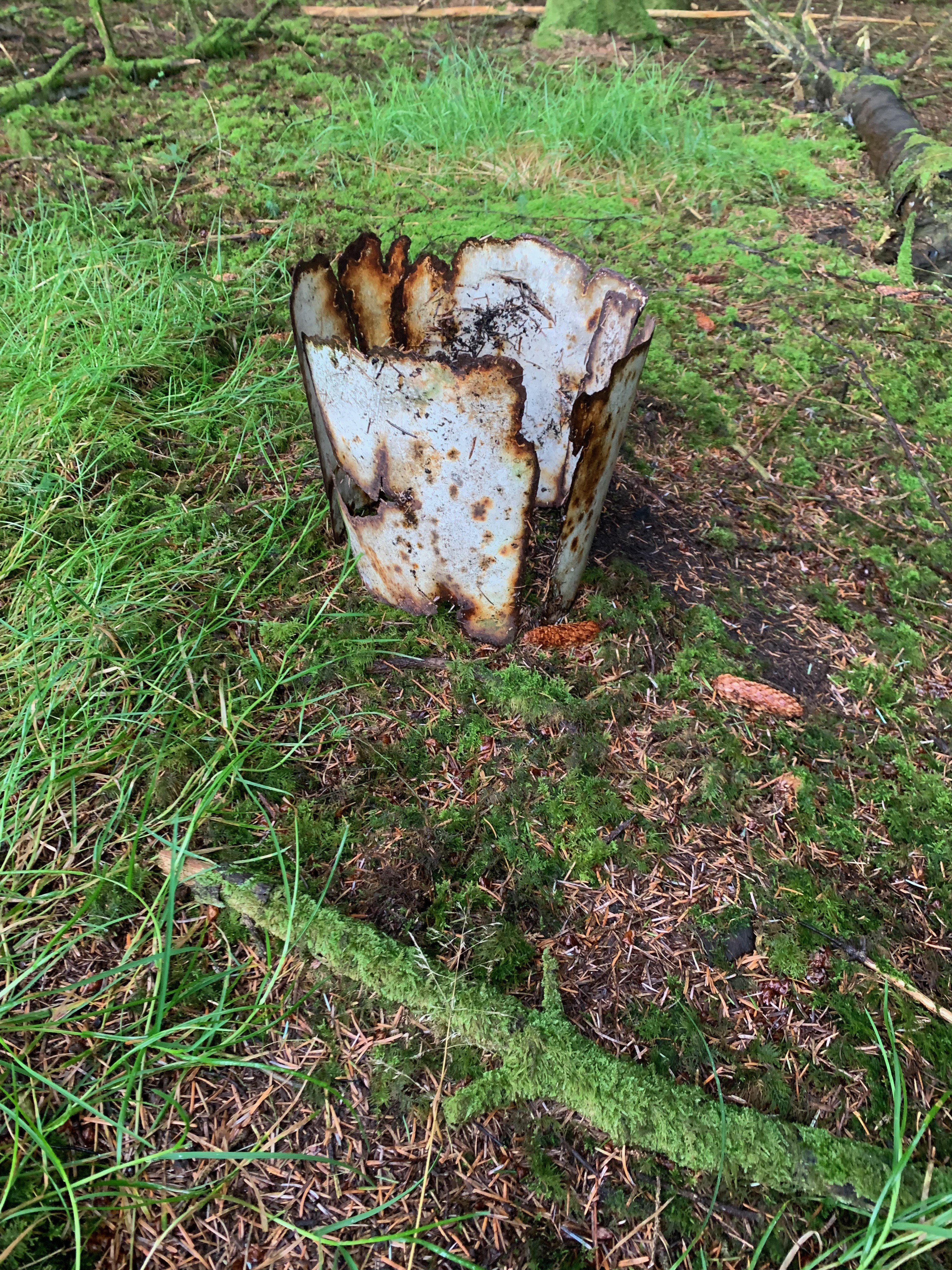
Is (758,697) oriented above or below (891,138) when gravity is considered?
below

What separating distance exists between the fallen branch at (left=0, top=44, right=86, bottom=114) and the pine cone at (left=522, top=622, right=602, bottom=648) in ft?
15.3

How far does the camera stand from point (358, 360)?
154 cm

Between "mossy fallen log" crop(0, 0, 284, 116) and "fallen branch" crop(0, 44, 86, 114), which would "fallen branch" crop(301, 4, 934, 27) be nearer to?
"mossy fallen log" crop(0, 0, 284, 116)

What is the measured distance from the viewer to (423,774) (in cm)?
171

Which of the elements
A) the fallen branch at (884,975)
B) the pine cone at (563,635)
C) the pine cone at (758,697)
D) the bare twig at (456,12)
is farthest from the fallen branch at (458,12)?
the fallen branch at (884,975)

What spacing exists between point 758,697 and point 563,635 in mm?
554

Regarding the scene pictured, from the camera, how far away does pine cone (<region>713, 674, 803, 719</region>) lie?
6.19 ft

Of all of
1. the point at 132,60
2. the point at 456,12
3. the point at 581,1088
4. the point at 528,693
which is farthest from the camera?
the point at 456,12

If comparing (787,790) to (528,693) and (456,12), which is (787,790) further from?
(456,12)

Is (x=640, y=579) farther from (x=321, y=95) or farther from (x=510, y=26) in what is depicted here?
(x=510, y=26)

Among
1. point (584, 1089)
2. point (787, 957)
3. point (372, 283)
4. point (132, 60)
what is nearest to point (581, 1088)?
point (584, 1089)

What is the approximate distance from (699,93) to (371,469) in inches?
188

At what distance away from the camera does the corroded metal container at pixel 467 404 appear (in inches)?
61.2

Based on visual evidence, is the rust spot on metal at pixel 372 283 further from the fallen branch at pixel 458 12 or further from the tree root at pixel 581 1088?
the fallen branch at pixel 458 12
